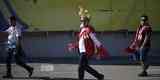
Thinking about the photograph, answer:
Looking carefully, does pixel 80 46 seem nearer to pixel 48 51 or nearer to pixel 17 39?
pixel 17 39

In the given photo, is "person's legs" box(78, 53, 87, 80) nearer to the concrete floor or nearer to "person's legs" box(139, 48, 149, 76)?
the concrete floor

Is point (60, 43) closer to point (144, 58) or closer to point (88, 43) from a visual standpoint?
point (144, 58)

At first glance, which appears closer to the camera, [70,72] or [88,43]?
[88,43]

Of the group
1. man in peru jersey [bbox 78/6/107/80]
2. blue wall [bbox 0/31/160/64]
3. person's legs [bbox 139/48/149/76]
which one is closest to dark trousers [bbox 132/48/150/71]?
person's legs [bbox 139/48/149/76]

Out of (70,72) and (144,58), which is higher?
(144,58)

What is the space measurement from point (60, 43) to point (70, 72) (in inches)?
142

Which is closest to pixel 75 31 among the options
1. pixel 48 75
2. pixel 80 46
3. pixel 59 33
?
pixel 59 33

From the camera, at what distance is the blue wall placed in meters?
20.2

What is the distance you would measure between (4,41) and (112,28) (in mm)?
3770

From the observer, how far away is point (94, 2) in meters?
19.9

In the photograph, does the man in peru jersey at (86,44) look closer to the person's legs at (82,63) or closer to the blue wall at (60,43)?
the person's legs at (82,63)

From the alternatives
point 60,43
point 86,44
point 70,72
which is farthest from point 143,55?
point 60,43

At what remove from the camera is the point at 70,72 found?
1680cm

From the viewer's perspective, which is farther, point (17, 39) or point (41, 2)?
point (41, 2)
